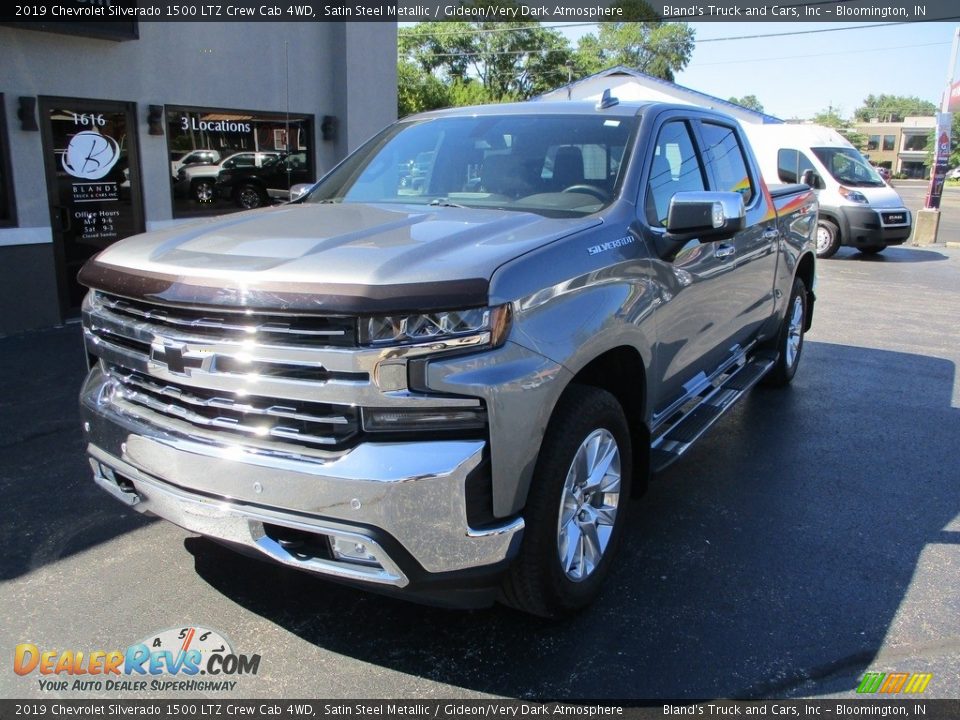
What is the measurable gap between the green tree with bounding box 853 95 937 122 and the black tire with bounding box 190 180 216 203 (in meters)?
153

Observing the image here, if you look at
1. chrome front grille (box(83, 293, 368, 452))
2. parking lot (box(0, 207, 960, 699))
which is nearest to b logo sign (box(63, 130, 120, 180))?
parking lot (box(0, 207, 960, 699))

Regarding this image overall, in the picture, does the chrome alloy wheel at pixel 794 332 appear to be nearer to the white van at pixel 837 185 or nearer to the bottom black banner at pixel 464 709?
the bottom black banner at pixel 464 709

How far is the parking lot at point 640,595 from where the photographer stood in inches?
109

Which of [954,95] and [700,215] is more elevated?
[954,95]

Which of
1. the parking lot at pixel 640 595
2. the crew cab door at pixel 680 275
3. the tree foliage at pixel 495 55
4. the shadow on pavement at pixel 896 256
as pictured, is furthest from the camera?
the tree foliage at pixel 495 55

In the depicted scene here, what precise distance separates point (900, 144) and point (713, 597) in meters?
132

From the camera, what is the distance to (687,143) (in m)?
4.28

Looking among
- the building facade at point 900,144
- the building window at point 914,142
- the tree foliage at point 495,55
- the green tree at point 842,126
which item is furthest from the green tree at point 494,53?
the building window at point 914,142

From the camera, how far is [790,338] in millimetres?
6246

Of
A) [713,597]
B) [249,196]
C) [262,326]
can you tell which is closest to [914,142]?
[249,196]

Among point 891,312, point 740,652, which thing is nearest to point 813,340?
point 891,312

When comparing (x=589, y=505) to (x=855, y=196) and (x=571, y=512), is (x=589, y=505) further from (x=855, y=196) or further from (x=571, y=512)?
(x=855, y=196)

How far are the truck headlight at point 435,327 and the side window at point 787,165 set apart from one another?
589 inches

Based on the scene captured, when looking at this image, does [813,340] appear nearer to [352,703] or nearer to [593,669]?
[593,669]
